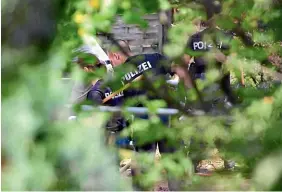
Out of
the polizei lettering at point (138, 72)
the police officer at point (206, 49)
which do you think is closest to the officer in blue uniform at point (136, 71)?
the polizei lettering at point (138, 72)

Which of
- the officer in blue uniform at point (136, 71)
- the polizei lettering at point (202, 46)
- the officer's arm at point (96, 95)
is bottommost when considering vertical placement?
the officer's arm at point (96, 95)

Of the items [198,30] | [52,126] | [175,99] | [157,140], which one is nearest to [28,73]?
[52,126]

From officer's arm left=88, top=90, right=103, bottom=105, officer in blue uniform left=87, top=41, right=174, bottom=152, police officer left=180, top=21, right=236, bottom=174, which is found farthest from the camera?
officer's arm left=88, top=90, right=103, bottom=105

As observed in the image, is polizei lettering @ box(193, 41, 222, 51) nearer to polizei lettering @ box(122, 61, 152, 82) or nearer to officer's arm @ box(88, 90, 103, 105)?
polizei lettering @ box(122, 61, 152, 82)

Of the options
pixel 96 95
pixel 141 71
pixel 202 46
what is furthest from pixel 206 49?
pixel 96 95

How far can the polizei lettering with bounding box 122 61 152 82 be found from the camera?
2227 mm

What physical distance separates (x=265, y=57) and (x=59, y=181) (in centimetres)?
160

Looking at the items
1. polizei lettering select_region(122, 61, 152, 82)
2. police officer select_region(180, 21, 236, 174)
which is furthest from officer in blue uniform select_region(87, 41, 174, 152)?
police officer select_region(180, 21, 236, 174)

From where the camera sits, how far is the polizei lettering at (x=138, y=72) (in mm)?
2227

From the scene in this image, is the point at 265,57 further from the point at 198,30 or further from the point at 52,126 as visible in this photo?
the point at 52,126

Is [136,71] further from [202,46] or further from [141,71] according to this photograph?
[202,46]

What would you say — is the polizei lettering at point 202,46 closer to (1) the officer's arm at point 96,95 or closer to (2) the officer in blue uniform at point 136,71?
(2) the officer in blue uniform at point 136,71

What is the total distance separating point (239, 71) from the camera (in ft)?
7.35

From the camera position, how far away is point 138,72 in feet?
8.09
